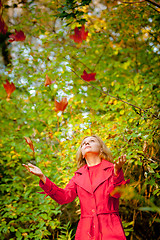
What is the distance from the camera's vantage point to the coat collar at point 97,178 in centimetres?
165

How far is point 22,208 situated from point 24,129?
1.31 m

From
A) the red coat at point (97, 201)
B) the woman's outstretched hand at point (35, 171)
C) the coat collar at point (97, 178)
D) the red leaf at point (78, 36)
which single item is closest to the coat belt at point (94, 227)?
the red coat at point (97, 201)

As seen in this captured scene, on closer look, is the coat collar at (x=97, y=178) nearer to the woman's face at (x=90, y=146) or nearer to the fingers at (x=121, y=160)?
the woman's face at (x=90, y=146)

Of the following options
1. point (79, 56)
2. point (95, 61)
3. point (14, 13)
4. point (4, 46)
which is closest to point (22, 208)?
point (79, 56)

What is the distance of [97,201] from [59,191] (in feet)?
0.96

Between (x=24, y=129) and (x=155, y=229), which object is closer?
(x=155, y=229)

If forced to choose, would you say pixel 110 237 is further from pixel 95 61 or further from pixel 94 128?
pixel 95 61

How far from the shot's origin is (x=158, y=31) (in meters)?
3.07

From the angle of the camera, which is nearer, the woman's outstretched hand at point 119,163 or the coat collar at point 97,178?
the woman's outstretched hand at point 119,163

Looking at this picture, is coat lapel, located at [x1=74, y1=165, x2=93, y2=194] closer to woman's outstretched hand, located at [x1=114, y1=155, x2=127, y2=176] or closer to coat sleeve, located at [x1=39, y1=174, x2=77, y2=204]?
coat sleeve, located at [x1=39, y1=174, x2=77, y2=204]

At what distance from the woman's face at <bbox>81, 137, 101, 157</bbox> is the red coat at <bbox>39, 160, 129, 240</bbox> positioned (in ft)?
0.46

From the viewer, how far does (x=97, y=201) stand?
159 centimetres

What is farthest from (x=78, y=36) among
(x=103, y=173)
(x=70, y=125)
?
(x=103, y=173)

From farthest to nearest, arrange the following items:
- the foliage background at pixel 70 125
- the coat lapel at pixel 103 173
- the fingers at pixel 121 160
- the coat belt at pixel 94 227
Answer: the foliage background at pixel 70 125 < the coat lapel at pixel 103 173 < the coat belt at pixel 94 227 < the fingers at pixel 121 160
